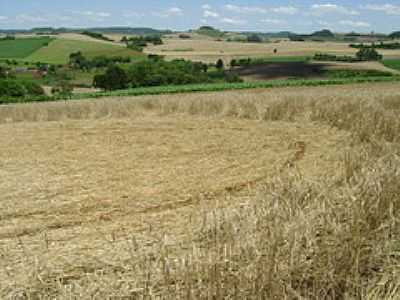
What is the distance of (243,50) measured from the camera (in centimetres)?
6900

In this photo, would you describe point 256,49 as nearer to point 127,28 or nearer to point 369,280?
point 369,280

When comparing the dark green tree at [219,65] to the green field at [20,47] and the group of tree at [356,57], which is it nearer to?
the group of tree at [356,57]

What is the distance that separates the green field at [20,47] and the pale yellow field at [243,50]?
1701 cm

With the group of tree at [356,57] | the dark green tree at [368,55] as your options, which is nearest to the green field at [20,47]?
the group of tree at [356,57]

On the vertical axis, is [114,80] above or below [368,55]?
below

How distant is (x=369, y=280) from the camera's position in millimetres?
2797

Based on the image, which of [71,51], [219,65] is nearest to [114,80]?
[219,65]

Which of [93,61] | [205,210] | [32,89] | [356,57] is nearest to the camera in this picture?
[205,210]

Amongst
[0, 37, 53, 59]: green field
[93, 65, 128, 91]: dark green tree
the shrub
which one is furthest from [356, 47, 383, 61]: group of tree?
[0, 37, 53, 59]: green field

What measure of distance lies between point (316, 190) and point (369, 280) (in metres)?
1.38

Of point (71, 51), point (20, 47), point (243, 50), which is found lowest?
point (71, 51)

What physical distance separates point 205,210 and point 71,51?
70067 millimetres

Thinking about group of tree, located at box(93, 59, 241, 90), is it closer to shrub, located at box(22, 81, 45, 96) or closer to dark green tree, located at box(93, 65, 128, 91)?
dark green tree, located at box(93, 65, 128, 91)

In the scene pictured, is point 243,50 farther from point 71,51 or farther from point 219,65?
point 71,51
